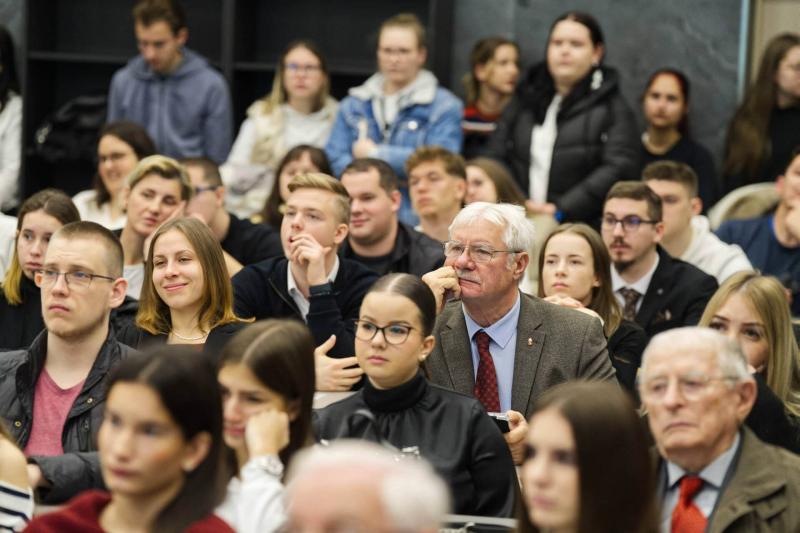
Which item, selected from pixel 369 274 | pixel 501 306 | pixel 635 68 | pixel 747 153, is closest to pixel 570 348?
pixel 501 306

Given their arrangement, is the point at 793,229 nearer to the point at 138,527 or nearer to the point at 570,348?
the point at 570,348

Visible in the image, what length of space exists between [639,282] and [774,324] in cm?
121

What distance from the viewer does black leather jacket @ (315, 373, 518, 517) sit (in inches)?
131

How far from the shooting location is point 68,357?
12.3 feet

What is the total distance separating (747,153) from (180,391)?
4.47 meters

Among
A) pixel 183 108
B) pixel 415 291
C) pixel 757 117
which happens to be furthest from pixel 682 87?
pixel 415 291

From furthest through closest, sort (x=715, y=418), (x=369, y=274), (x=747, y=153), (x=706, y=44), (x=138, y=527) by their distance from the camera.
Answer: (x=706, y=44), (x=747, y=153), (x=369, y=274), (x=715, y=418), (x=138, y=527)

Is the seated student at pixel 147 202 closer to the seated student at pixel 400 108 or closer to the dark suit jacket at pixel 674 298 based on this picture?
the seated student at pixel 400 108

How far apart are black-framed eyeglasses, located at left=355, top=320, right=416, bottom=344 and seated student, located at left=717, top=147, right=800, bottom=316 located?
250 cm

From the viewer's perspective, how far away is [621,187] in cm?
532

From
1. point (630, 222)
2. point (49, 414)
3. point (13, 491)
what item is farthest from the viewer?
point (630, 222)

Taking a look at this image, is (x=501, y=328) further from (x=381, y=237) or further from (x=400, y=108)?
(x=400, y=108)

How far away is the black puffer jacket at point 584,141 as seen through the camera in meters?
6.14

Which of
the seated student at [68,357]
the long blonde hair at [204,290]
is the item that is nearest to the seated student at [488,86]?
the long blonde hair at [204,290]
